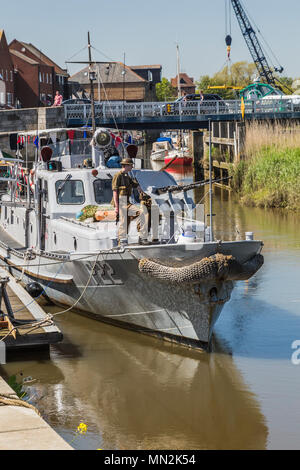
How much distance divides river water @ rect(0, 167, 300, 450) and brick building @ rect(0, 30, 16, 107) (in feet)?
203

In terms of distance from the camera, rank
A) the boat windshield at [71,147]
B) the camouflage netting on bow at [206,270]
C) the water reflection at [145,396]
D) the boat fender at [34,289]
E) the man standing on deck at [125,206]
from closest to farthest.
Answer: the water reflection at [145,396] < the camouflage netting on bow at [206,270] < the man standing on deck at [125,206] < the boat fender at [34,289] < the boat windshield at [71,147]

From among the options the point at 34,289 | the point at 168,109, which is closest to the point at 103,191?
the point at 34,289

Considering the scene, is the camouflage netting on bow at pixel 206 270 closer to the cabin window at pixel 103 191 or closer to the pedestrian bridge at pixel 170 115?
the cabin window at pixel 103 191

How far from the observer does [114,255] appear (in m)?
13.2

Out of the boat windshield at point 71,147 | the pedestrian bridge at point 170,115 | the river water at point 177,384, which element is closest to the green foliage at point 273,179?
the boat windshield at point 71,147

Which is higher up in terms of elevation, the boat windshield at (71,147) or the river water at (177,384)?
the boat windshield at (71,147)

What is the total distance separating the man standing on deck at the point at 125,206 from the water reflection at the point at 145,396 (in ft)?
6.47

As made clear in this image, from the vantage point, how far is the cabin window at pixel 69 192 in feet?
51.6

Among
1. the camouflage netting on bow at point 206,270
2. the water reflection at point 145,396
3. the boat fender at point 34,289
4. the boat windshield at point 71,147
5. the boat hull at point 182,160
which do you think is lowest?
the water reflection at point 145,396

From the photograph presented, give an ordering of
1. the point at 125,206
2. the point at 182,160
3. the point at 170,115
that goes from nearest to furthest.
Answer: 1. the point at 125,206
2. the point at 170,115
3. the point at 182,160

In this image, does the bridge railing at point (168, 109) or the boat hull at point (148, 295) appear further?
the bridge railing at point (168, 109)

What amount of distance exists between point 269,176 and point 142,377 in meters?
A: 20.5

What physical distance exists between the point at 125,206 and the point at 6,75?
218 feet

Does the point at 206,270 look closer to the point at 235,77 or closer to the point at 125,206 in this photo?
the point at 125,206
